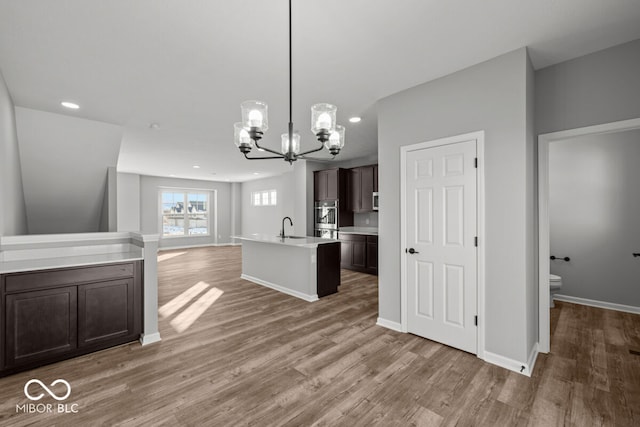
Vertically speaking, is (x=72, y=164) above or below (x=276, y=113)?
below

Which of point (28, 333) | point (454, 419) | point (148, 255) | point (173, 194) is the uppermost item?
point (173, 194)

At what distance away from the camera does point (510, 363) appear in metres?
2.43

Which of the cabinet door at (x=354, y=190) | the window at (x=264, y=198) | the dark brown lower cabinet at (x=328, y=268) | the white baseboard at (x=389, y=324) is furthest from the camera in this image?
the window at (x=264, y=198)

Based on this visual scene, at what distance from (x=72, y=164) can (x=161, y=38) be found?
11.5 feet

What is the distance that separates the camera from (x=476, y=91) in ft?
8.70

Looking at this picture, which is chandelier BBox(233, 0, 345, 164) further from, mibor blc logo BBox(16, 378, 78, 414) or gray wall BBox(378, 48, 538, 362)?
mibor blc logo BBox(16, 378, 78, 414)

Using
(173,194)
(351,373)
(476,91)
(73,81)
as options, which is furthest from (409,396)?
(173,194)

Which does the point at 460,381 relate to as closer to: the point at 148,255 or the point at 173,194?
the point at 148,255

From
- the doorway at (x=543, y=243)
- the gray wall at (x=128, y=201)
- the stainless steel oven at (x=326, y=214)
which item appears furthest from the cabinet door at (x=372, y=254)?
the gray wall at (x=128, y=201)

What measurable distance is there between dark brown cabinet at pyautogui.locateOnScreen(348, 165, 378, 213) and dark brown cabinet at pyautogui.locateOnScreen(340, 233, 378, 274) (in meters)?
0.77

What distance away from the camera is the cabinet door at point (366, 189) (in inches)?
259

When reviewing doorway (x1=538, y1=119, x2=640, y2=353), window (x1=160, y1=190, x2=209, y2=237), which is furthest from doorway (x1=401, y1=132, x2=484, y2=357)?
window (x1=160, y1=190, x2=209, y2=237)

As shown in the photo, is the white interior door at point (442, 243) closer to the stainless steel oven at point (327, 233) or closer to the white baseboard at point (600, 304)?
the white baseboard at point (600, 304)

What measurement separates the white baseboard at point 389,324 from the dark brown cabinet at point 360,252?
264cm
